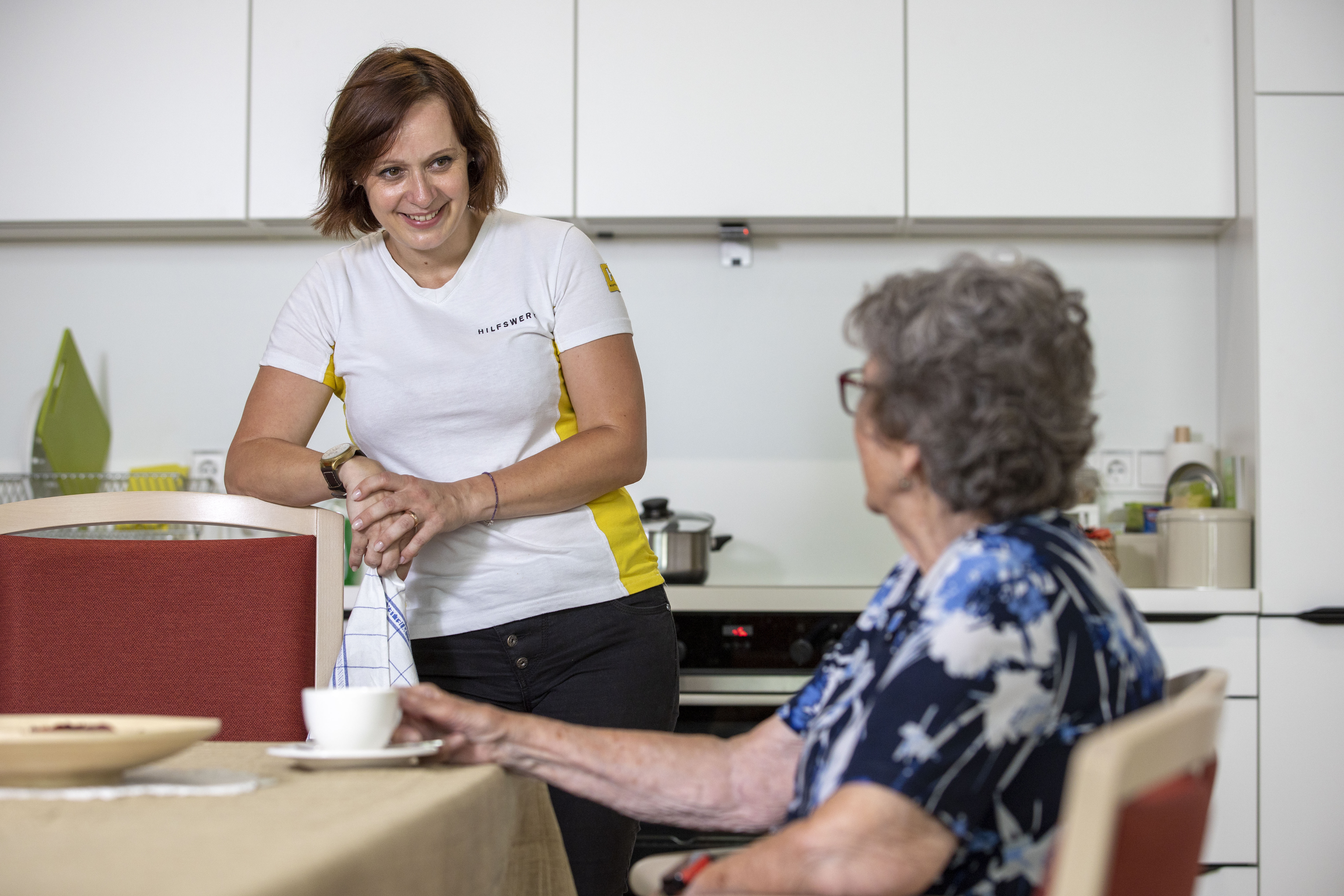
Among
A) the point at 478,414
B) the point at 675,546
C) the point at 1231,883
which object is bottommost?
the point at 1231,883

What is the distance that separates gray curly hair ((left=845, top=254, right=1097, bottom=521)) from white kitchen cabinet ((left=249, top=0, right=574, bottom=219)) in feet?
5.64

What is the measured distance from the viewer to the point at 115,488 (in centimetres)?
269

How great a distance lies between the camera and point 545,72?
2451mm

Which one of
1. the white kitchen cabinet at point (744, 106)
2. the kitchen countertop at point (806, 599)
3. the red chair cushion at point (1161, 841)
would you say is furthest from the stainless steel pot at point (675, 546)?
the red chair cushion at point (1161, 841)

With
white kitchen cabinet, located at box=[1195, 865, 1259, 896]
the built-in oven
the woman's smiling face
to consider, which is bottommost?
white kitchen cabinet, located at box=[1195, 865, 1259, 896]

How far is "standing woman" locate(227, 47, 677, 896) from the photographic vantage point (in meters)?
1.31

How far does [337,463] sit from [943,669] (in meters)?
0.80

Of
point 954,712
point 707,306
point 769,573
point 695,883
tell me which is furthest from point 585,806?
point 707,306

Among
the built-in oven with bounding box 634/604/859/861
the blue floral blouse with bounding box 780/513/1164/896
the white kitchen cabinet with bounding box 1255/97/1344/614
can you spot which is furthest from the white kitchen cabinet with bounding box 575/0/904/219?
the blue floral blouse with bounding box 780/513/1164/896

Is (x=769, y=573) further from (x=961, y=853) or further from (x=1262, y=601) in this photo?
(x=961, y=853)

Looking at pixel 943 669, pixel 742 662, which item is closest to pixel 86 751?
pixel 943 669

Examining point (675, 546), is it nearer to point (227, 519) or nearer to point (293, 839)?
point (227, 519)

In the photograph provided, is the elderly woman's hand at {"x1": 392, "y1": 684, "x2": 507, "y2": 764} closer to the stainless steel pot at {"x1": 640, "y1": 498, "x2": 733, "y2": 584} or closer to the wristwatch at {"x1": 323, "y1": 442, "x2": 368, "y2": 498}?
the wristwatch at {"x1": 323, "y1": 442, "x2": 368, "y2": 498}

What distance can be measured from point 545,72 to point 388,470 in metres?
1.36
